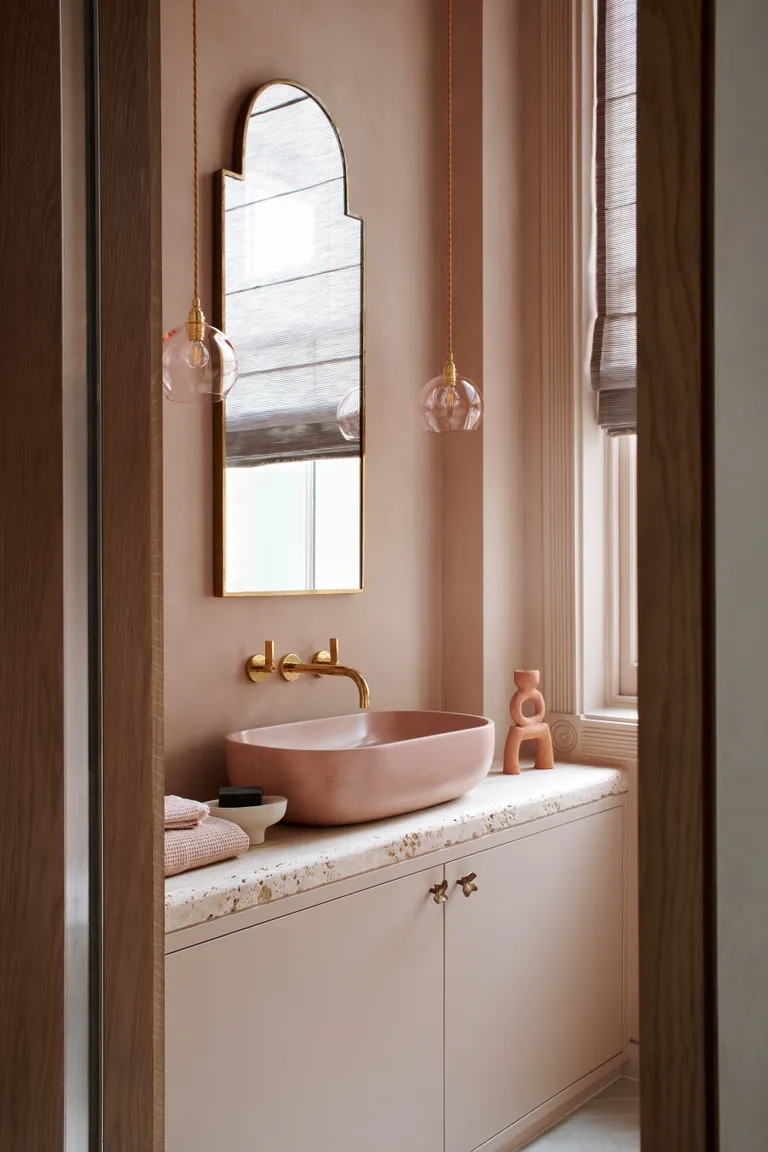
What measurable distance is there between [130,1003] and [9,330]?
1.80 ft

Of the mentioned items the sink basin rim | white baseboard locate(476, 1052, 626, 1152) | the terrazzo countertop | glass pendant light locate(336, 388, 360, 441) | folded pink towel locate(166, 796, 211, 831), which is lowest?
white baseboard locate(476, 1052, 626, 1152)

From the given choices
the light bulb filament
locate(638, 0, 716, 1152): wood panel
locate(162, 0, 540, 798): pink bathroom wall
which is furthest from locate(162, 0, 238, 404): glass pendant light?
locate(638, 0, 716, 1152): wood panel

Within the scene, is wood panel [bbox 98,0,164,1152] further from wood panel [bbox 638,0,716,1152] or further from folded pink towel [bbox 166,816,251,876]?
folded pink towel [bbox 166,816,251,876]

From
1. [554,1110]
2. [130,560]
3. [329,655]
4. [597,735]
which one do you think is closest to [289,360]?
[329,655]

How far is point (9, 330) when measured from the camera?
829 mm

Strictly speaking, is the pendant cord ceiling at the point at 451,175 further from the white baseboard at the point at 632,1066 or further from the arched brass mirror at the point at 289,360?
the white baseboard at the point at 632,1066

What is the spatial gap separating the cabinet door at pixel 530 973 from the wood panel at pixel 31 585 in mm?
1083

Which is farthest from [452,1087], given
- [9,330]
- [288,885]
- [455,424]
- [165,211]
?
[165,211]

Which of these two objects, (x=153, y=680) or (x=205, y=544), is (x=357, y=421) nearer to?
(x=205, y=544)

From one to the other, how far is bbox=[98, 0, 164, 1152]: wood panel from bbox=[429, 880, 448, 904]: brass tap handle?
3.25 feet

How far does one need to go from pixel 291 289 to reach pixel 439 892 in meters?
1.22

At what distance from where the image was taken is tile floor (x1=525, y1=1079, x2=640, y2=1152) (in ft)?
6.68

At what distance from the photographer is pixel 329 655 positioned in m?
2.18

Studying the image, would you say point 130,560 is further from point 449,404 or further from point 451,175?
point 451,175
